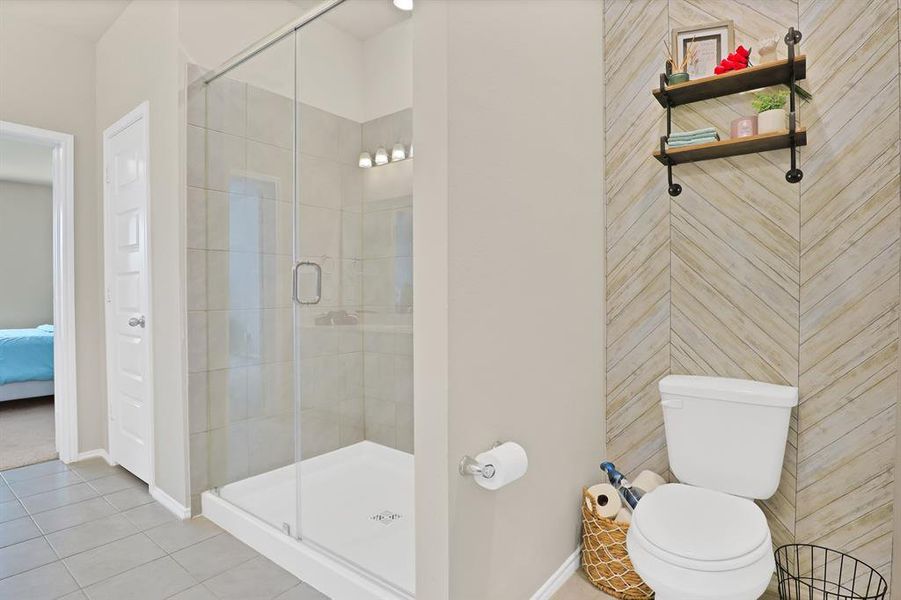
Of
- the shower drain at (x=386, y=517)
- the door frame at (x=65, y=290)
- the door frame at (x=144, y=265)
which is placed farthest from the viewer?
the door frame at (x=65, y=290)

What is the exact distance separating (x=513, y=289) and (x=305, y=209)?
4.30 ft

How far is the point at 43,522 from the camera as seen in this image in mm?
2396

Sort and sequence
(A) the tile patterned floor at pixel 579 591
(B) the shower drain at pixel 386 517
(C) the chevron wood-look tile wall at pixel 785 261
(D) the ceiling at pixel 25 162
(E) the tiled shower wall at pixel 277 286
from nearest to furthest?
(C) the chevron wood-look tile wall at pixel 785 261, (A) the tile patterned floor at pixel 579 591, (B) the shower drain at pixel 386 517, (E) the tiled shower wall at pixel 277 286, (D) the ceiling at pixel 25 162

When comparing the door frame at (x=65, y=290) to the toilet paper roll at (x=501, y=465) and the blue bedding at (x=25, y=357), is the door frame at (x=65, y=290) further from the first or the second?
the toilet paper roll at (x=501, y=465)

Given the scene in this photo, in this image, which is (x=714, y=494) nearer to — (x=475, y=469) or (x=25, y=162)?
(x=475, y=469)

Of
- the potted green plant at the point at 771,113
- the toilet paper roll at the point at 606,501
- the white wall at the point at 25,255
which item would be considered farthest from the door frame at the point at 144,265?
the white wall at the point at 25,255

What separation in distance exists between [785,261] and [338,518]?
83.9 inches

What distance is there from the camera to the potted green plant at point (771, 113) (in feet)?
5.86

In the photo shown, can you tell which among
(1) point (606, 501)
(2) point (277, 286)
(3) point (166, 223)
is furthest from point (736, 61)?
(3) point (166, 223)

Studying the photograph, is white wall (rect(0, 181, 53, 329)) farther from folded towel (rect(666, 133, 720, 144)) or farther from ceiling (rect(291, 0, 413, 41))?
folded towel (rect(666, 133, 720, 144))

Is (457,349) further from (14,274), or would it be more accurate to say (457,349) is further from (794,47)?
(14,274)

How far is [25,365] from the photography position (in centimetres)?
457

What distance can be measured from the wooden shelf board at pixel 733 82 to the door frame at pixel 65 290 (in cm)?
351

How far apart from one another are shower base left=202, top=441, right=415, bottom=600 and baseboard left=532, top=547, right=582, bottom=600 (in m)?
0.48
